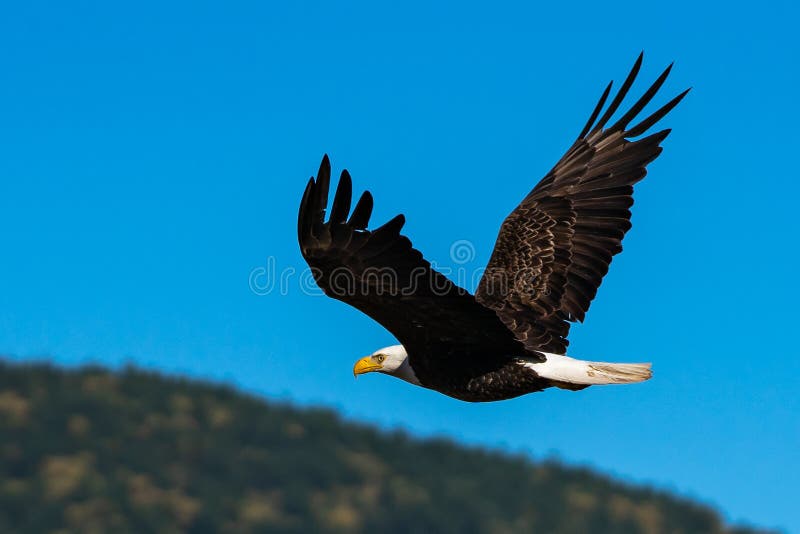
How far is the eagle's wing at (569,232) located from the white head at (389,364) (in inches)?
38.2

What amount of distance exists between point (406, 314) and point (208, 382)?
362ft

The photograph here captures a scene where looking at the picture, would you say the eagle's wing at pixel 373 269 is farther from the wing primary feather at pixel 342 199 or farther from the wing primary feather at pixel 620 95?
the wing primary feather at pixel 620 95

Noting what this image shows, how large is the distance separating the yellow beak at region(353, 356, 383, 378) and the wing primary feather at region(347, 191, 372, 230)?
91.5 inches

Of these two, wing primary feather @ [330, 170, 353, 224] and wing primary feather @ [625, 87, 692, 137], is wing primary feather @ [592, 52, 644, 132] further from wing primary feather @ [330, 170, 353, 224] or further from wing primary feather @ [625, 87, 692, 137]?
wing primary feather @ [330, 170, 353, 224]

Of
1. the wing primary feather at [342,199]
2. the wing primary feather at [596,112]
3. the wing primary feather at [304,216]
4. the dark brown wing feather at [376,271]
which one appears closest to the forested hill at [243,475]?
the wing primary feather at [596,112]

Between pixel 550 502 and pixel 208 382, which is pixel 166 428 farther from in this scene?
pixel 550 502

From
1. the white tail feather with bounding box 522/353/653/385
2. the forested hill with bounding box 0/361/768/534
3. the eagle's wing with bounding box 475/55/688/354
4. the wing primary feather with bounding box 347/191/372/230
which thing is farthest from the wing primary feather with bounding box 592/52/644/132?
the forested hill with bounding box 0/361/768/534

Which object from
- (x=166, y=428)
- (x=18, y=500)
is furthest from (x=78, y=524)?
(x=166, y=428)

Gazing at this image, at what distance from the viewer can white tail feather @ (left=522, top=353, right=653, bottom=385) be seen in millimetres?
9211

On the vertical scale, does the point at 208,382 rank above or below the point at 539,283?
above

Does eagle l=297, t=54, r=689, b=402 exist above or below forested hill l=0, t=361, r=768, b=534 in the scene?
below

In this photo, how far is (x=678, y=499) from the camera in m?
111

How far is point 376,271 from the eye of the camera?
26.1 feet

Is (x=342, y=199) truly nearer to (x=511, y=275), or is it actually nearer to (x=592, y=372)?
(x=592, y=372)
